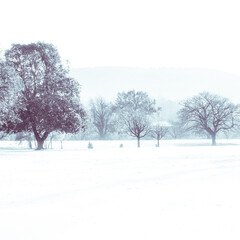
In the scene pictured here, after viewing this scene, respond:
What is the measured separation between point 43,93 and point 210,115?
30824 mm

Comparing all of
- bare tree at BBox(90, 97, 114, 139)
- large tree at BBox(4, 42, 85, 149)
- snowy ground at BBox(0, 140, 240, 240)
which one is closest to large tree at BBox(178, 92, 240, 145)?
bare tree at BBox(90, 97, 114, 139)

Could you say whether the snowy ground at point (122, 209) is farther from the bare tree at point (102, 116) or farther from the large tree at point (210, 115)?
the bare tree at point (102, 116)

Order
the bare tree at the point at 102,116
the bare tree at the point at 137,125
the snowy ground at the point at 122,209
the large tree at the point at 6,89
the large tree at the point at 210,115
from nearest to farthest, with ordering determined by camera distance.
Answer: the snowy ground at the point at 122,209, the large tree at the point at 6,89, the bare tree at the point at 137,125, the large tree at the point at 210,115, the bare tree at the point at 102,116

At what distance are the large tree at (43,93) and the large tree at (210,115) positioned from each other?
25.1 metres

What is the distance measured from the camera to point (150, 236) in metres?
5.84

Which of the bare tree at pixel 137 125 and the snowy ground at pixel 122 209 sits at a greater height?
the bare tree at pixel 137 125

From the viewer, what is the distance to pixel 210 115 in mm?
61656

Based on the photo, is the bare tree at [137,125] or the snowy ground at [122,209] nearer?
the snowy ground at [122,209]

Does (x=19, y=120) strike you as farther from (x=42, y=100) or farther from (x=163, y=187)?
(x=163, y=187)

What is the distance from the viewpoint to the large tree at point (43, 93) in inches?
1561

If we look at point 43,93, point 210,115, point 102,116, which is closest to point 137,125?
point 210,115

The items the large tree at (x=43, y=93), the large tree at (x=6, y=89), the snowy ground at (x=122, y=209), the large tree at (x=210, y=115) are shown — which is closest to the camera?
the snowy ground at (x=122, y=209)

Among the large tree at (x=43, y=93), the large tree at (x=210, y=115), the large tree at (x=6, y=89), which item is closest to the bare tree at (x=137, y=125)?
the large tree at (x=210, y=115)

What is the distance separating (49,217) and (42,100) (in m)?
33.5
